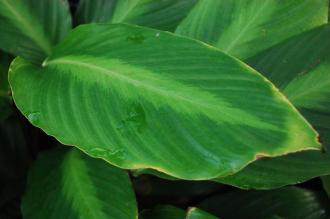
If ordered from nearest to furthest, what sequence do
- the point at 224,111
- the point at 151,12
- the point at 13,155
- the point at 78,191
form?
the point at 224,111 < the point at 78,191 < the point at 151,12 < the point at 13,155

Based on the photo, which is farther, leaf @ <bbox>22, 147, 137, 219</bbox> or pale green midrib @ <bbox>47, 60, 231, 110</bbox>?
leaf @ <bbox>22, 147, 137, 219</bbox>

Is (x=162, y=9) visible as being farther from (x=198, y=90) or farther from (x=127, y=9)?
(x=198, y=90)

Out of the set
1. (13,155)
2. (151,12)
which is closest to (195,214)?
(151,12)

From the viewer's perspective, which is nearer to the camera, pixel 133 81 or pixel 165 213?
pixel 133 81

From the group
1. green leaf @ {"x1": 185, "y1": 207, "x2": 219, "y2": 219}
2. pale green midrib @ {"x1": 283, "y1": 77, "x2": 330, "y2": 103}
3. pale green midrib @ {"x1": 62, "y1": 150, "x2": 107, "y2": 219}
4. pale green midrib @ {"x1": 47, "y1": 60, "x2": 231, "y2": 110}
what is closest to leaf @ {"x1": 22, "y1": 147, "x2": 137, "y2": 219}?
pale green midrib @ {"x1": 62, "y1": 150, "x2": 107, "y2": 219}

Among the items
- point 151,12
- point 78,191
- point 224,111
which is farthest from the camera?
point 151,12

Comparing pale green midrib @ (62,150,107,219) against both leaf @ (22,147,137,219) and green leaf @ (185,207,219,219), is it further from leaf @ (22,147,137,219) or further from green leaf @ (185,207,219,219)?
green leaf @ (185,207,219,219)

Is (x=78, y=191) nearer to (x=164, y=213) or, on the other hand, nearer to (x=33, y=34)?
(x=164, y=213)
